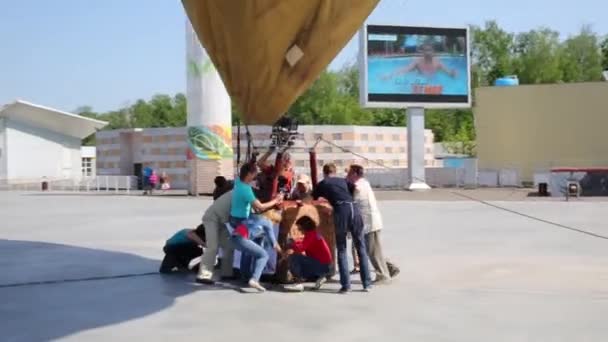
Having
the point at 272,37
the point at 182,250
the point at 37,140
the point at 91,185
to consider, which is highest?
the point at 37,140

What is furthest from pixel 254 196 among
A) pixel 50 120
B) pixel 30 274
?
pixel 50 120

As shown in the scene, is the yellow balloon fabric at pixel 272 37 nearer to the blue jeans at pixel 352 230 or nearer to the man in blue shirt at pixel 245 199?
the man in blue shirt at pixel 245 199

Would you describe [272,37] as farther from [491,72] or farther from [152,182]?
[491,72]

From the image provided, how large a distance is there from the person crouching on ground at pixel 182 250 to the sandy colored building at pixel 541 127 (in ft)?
118

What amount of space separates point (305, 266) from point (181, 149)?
1391 inches

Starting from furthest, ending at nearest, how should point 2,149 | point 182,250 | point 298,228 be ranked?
point 2,149 < point 182,250 < point 298,228

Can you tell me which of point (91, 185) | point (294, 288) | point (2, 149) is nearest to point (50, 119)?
point (2, 149)

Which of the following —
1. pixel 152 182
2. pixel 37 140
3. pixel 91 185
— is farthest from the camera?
pixel 37 140

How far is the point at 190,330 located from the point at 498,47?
81.6 metres

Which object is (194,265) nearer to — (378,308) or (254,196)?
(254,196)

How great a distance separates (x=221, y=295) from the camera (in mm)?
7703

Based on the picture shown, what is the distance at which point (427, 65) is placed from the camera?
1454 inches

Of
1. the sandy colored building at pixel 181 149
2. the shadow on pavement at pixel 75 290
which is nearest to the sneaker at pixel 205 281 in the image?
the shadow on pavement at pixel 75 290

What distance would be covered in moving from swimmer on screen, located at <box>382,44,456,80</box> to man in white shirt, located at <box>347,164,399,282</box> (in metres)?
29.0
